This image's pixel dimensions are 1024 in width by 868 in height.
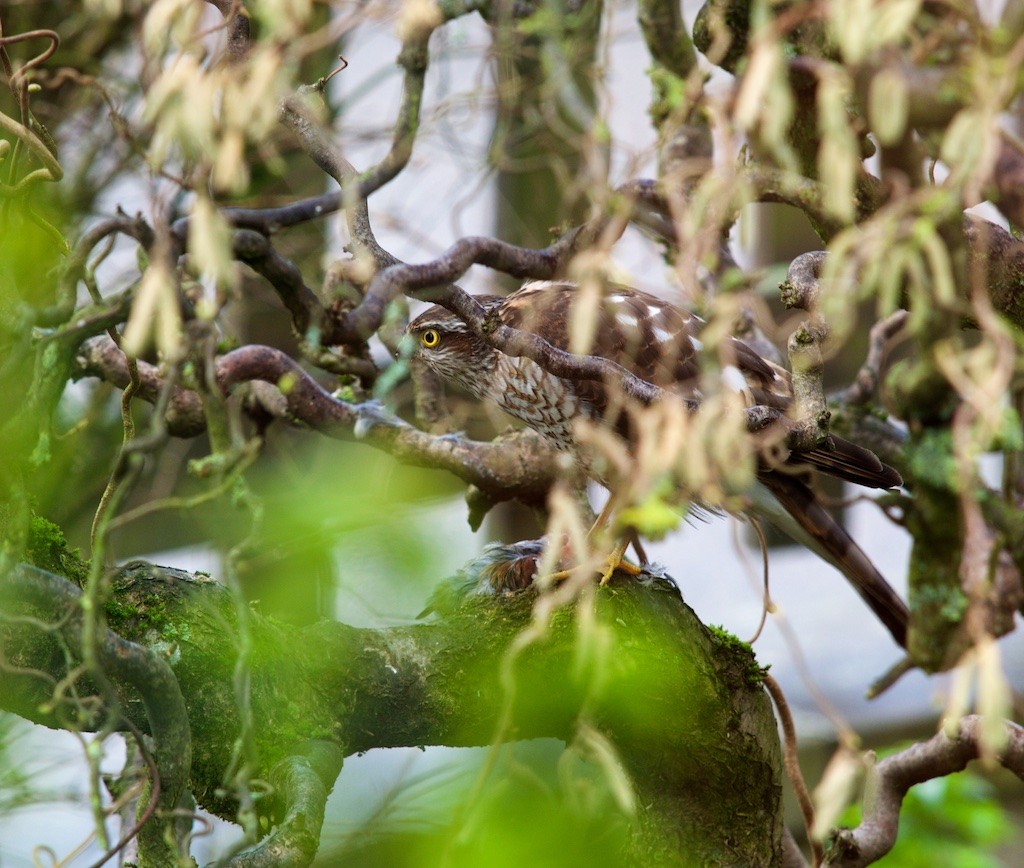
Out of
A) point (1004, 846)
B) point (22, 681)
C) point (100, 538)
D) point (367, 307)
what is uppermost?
point (367, 307)

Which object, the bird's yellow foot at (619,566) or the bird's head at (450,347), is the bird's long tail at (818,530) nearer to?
the bird's yellow foot at (619,566)

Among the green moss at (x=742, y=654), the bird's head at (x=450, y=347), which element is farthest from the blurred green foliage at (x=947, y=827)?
the bird's head at (x=450, y=347)

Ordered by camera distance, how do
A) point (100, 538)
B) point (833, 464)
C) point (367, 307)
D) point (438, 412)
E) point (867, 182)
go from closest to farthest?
1. point (100, 538)
2. point (367, 307)
3. point (867, 182)
4. point (833, 464)
5. point (438, 412)

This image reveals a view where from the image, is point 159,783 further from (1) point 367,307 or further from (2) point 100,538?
(1) point 367,307

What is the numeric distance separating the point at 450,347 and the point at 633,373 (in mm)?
657

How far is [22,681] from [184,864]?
51cm

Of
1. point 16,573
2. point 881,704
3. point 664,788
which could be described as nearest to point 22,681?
point 16,573

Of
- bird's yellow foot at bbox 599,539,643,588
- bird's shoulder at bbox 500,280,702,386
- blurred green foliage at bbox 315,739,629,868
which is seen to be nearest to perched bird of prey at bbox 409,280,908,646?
bird's shoulder at bbox 500,280,702,386

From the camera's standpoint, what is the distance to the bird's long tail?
9.15ft

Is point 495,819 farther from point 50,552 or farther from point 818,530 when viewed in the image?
point 818,530

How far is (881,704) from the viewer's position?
4.97 metres

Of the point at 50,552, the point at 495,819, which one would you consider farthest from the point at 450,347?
the point at 495,819

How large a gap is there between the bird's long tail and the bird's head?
2.46 feet

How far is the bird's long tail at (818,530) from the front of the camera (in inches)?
110
